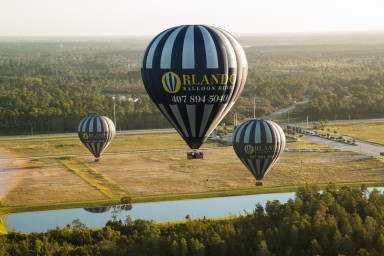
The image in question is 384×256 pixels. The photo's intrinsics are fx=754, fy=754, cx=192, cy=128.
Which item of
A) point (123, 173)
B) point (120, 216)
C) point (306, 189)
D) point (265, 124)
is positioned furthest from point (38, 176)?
point (306, 189)

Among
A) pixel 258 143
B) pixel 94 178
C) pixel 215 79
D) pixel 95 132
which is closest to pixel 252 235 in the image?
pixel 215 79

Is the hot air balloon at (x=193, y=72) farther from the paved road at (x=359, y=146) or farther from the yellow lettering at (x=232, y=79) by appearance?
the paved road at (x=359, y=146)

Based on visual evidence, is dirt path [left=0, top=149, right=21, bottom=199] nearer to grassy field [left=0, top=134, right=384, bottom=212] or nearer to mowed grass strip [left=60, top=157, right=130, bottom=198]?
grassy field [left=0, top=134, right=384, bottom=212]

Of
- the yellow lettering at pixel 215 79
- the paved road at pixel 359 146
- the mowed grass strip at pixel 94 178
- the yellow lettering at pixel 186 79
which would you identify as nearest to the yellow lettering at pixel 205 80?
the yellow lettering at pixel 215 79

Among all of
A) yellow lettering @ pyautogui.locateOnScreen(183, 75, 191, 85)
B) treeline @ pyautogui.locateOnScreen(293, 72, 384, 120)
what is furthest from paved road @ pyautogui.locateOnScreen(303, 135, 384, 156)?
yellow lettering @ pyautogui.locateOnScreen(183, 75, 191, 85)

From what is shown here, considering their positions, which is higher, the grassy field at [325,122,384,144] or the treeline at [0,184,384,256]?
the treeline at [0,184,384,256]

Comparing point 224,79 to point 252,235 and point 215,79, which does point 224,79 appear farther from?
point 252,235
